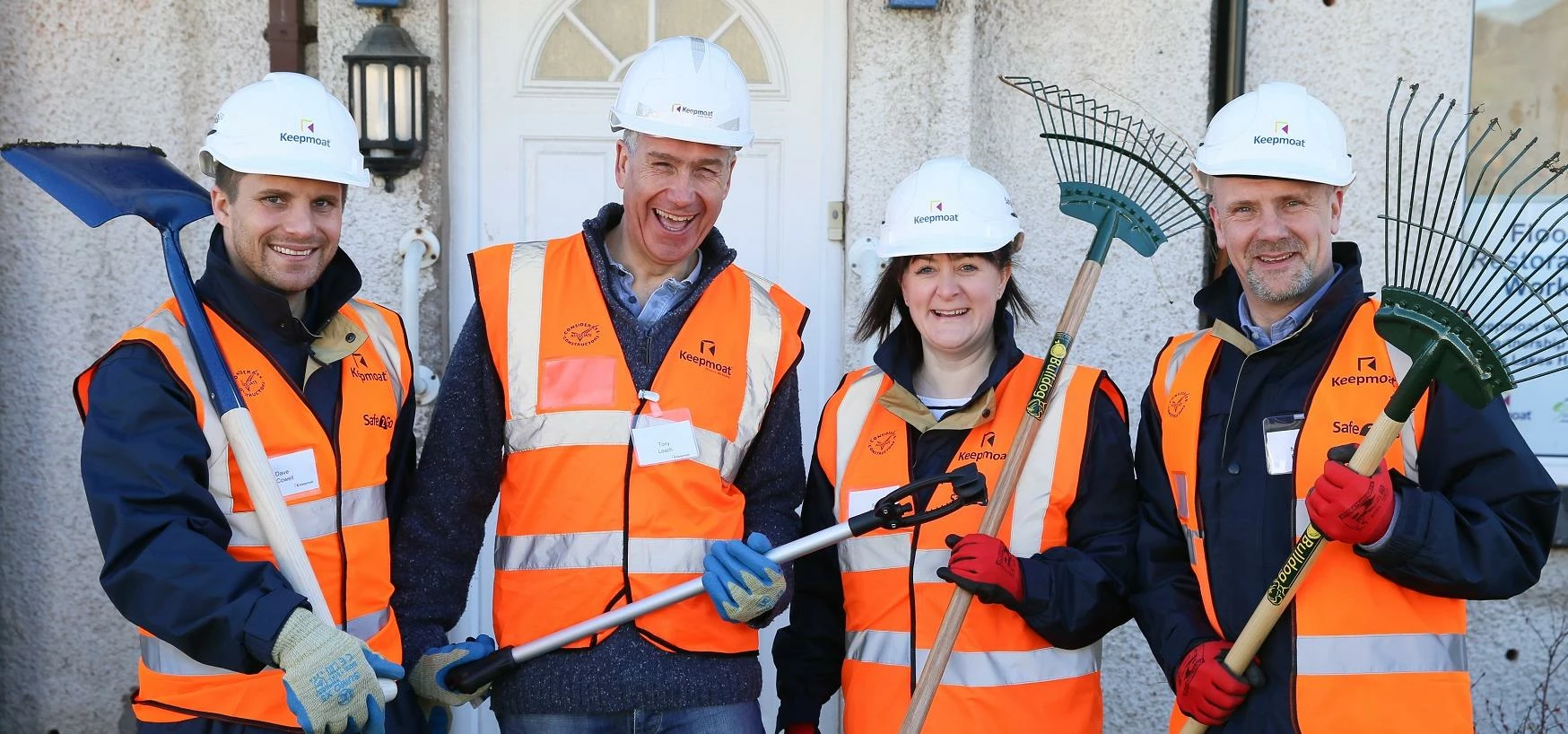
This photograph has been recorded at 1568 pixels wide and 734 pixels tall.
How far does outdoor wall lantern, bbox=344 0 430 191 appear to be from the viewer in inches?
169

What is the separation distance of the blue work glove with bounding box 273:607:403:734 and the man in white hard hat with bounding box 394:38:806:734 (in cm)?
41

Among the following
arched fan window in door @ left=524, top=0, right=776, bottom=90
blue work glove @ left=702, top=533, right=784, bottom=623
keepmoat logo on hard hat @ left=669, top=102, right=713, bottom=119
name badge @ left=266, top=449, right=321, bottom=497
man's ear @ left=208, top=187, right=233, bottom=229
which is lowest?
blue work glove @ left=702, top=533, right=784, bottom=623

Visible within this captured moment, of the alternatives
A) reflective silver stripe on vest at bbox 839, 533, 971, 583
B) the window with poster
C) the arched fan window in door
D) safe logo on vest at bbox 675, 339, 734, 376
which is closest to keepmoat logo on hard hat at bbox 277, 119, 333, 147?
safe logo on vest at bbox 675, 339, 734, 376

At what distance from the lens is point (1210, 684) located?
2.80 meters

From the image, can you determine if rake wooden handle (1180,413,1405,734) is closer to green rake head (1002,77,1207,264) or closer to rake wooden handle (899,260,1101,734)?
rake wooden handle (899,260,1101,734)

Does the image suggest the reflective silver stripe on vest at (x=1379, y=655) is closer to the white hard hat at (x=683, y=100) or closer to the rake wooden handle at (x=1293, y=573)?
the rake wooden handle at (x=1293, y=573)

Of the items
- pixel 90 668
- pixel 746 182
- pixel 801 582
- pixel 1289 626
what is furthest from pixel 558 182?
pixel 1289 626

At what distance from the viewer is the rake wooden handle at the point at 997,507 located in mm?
2941

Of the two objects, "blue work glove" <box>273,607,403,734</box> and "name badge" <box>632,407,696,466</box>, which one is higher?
"name badge" <box>632,407,696,466</box>

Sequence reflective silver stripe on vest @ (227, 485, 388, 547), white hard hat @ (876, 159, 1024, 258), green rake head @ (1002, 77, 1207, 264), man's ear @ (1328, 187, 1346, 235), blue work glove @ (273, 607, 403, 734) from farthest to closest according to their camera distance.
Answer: green rake head @ (1002, 77, 1207, 264)
white hard hat @ (876, 159, 1024, 258)
man's ear @ (1328, 187, 1346, 235)
reflective silver stripe on vest @ (227, 485, 388, 547)
blue work glove @ (273, 607, 403, 734)

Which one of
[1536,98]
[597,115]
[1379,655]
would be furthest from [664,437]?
[1536,98]

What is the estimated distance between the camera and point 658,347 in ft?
10.2

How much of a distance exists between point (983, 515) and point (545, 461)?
3.04ft

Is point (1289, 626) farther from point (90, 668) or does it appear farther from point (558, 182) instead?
point (90, 668)
